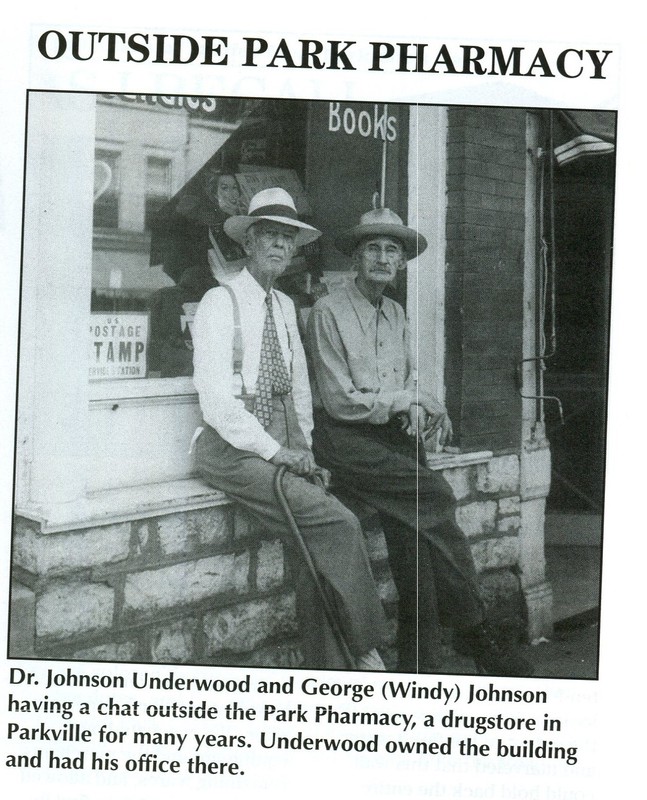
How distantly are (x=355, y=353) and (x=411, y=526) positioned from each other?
1.82ft

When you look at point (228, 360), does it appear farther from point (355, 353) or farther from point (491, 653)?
point (491, 653)

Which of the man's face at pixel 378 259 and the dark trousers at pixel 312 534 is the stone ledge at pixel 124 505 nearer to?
the dark trousers at pixel 312 534

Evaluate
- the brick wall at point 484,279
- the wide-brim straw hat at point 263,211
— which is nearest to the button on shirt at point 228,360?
the wide-brim straw hat at point 263,211

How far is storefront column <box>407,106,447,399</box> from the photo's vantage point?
8.61 feet

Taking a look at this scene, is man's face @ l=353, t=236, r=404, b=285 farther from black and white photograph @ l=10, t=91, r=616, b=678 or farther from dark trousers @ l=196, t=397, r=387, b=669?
dark trousers @ l=196, t=397, r=387, b=669

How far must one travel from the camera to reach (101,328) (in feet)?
8.09

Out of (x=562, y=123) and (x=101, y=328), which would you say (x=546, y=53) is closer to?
(x=562, y=123)

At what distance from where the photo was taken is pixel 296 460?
258cm

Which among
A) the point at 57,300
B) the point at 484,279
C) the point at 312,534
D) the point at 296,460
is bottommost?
the point at 312,534

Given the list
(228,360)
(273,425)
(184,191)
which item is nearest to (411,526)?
(273,425)

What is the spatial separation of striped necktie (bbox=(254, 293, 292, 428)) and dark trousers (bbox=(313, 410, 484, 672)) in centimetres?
15

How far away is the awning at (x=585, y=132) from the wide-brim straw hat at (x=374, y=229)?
21.0 inches

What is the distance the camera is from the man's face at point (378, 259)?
103 inches

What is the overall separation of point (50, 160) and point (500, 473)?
1691mm
